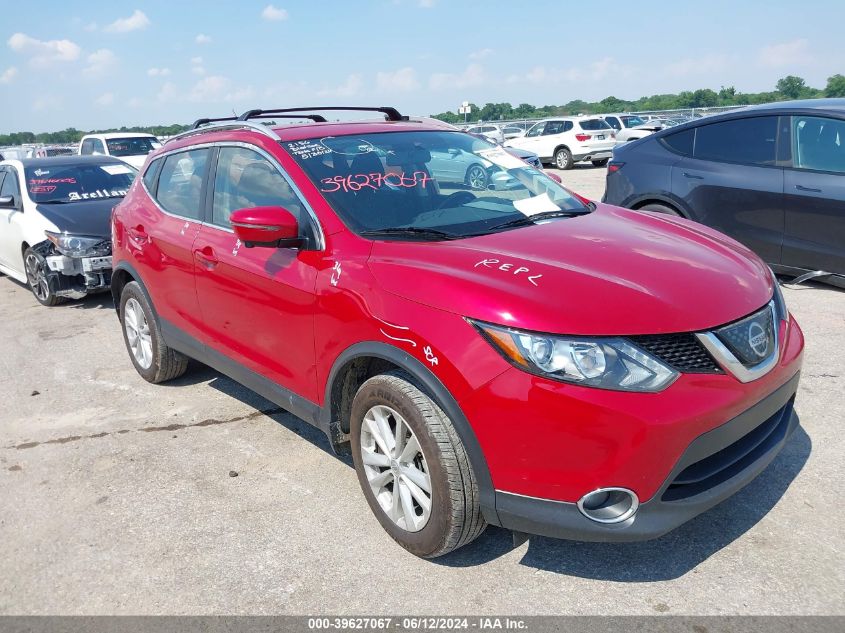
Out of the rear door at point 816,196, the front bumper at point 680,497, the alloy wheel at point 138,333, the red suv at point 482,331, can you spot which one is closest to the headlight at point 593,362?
the red suv at point 482,331

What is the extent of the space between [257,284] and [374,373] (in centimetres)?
80

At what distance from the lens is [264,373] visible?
12.2 ft

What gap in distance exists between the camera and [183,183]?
177 inches

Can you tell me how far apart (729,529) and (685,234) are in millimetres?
1361

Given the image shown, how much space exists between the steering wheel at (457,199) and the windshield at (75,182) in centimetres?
619

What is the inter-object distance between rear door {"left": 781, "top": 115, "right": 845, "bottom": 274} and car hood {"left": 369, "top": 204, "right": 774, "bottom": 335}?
3003 mm

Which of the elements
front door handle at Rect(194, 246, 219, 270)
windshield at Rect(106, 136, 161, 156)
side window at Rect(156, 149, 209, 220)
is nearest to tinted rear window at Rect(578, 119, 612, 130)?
windshield at Rect(106, 136, 161, 156)

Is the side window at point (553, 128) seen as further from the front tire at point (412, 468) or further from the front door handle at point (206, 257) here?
the front tire at point (412, 468)

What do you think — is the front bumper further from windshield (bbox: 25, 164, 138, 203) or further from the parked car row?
windshield (bbox: 25, 164, 138, 203)

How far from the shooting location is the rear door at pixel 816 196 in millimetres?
5711

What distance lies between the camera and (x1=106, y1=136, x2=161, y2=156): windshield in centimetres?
1806

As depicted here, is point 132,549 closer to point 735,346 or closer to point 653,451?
point 653,451

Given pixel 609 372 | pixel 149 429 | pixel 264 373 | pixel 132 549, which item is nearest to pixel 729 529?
pixel 609 372

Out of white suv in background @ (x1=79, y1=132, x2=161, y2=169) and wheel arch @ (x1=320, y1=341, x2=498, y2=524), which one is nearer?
wheel arch @ (x1=320, y1=341, x2=498, y2=524)
